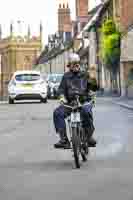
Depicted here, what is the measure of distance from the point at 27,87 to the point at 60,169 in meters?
26.7

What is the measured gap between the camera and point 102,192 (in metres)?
8.48

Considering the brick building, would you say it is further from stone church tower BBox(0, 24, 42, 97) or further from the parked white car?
stone church tower BBox(0, 24, 42, 97)

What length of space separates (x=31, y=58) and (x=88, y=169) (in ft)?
528

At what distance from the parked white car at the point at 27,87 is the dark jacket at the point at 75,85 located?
2575 cm

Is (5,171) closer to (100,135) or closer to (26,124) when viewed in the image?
(100,135)

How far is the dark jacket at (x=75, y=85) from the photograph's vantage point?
11.6 meters

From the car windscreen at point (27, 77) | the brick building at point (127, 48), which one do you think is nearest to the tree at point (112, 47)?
the brick building at point (127, 48)

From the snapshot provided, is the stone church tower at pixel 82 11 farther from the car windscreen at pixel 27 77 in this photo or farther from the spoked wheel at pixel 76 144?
the spoked wheel at pixel 76 144

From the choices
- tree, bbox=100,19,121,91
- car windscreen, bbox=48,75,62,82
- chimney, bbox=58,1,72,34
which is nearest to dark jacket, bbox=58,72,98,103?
car windscreen, bbox=48,75,62,82

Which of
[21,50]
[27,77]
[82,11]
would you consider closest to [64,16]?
[82,11]

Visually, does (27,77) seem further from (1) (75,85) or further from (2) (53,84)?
(1) (75,85)

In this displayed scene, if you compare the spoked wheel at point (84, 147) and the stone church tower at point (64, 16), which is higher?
the stone church tower at point (64, 16)

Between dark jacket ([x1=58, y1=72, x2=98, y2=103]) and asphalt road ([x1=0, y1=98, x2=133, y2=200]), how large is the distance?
1.06 m

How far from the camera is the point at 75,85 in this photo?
38.2ft
